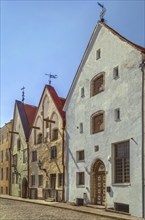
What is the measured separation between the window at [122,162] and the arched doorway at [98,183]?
5.99 ft

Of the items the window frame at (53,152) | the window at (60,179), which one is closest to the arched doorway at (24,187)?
the window frame at (53,152)

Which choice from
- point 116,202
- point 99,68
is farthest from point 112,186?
point 99,68

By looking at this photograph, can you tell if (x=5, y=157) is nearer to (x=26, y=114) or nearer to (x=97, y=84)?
(x=26, y=114)

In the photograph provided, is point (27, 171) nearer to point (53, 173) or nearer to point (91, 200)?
point (53, 173)

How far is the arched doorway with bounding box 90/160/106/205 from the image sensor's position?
23.2m

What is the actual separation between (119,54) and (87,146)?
285 inches

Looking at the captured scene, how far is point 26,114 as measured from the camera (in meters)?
41.7

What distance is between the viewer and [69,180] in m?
27.2

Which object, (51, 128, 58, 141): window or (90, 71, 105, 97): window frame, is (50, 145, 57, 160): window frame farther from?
(90, 71, 105, 97): window frame

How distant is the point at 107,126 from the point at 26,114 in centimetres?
2057

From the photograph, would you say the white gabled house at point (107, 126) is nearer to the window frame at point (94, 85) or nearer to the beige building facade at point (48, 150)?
the window frame at point (94, 85)

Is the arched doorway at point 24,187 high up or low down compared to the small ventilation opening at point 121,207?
down

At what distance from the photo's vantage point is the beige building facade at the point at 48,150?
29494 millimetres

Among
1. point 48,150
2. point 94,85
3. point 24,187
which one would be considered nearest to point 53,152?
point 48,150
